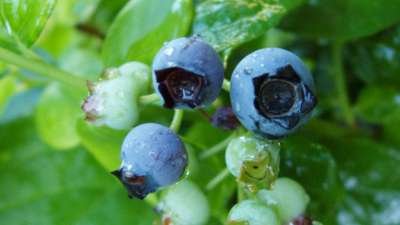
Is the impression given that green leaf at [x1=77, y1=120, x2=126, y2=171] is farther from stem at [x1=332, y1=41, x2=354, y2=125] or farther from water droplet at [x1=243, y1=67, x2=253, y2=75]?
stem at [x1=332, y1=41, x2=354, y2=125]

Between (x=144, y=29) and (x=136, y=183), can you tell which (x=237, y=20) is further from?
(x=136, y=183)

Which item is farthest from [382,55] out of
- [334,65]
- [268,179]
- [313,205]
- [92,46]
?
[268,179]

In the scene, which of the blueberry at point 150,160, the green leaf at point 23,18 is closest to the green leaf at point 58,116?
the green leaf at point 23,18

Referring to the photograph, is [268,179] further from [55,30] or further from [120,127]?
[55,30]

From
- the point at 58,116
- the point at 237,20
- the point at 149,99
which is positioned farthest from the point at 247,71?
the point at 58,116

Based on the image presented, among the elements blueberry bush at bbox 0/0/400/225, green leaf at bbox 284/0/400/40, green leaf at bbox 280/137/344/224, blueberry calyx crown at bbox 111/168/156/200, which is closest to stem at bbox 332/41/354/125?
blueberry bush at bbox 0/0/400/225

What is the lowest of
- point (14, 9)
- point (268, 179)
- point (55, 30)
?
point (55, 30)
